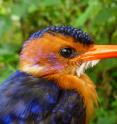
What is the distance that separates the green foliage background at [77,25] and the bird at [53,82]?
862 millimetres

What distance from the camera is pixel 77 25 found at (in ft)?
13.0

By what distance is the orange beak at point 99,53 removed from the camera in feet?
9.36

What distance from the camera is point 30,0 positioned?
12.3 feet

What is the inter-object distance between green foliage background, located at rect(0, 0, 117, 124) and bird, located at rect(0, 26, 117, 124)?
86 cm

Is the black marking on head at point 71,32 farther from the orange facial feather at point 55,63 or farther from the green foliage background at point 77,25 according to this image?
the green foliage background at point 77,25

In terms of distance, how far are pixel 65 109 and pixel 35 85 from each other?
0.18m

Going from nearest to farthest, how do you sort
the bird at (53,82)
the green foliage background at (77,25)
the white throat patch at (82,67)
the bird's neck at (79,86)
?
the bird at (53,82) → the bird's neck at (79,86) → the white throat patch at (82,67) → the green foliage background at (77,25)

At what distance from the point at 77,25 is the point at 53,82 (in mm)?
1291

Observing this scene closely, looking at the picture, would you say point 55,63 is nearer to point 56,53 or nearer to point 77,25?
point 56,53

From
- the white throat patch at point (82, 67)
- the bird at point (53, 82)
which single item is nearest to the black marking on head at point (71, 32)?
the bird at point (53, 82)

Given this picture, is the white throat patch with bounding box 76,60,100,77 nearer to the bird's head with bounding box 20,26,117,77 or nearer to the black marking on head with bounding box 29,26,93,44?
the bird's head with bounding box 20,26,117,77

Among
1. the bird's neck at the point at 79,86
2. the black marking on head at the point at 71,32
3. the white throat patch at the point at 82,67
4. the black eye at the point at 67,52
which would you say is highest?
the black marking on head at the point at 71,32

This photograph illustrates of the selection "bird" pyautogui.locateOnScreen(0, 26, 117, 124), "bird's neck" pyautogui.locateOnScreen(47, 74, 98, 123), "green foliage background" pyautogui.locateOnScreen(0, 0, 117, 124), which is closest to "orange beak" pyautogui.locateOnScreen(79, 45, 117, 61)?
"bird" pyautogui.locateOnScreen(0, 26, 117, 124)

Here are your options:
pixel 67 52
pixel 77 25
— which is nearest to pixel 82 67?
pixel 67 52
